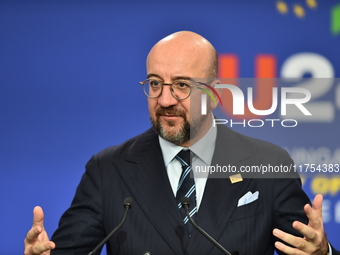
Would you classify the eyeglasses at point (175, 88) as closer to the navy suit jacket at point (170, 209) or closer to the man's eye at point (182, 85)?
the man's eye at point (182, 85)

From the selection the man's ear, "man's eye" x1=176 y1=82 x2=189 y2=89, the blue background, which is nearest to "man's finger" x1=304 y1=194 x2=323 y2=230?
the man's ear

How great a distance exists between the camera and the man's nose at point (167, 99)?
1975 millimetres

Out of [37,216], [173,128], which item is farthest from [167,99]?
[37,216]

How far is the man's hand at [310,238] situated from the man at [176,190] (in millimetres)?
150

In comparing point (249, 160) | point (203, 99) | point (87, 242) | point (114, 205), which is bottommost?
point (87, 242)

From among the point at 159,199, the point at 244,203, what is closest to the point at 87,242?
the point at 159,199

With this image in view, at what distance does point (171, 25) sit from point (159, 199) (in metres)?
1.38

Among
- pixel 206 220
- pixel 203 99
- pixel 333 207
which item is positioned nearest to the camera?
pixel 206 220

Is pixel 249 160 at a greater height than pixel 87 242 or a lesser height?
greater

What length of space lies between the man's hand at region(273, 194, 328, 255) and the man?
0.15 meters

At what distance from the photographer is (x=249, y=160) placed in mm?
2045

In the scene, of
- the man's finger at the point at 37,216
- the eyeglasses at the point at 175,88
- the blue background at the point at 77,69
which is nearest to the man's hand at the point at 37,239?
the man's finger at the point at 37,216

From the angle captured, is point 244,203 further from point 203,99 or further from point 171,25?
point 171,25

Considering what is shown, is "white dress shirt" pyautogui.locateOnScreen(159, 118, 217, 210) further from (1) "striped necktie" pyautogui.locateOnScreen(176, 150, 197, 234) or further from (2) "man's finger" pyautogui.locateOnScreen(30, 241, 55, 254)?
(2) "man's finger" pyautogui.locateOnScreen(30, 241, 55, 254)
